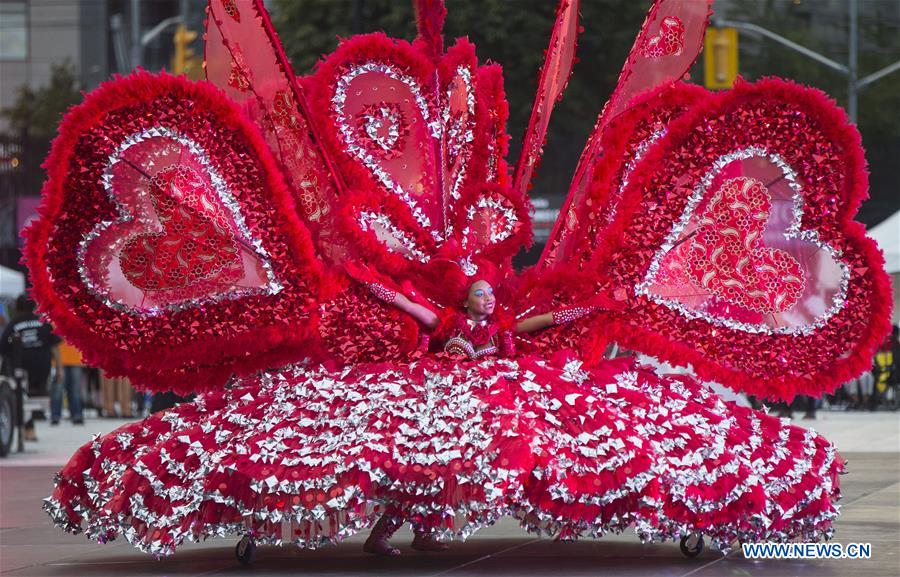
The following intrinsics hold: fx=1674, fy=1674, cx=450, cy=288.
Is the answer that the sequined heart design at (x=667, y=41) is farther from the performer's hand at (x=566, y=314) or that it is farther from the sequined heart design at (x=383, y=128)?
the performer's hand at (x=566, y=314)

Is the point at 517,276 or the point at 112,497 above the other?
the point at 517,276

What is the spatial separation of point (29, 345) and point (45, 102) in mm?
35938

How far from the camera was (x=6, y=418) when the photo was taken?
16.1 meters

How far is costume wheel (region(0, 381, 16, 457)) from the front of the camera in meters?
15.9

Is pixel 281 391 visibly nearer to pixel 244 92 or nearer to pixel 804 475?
pixel 244 92

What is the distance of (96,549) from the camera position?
8914 millimetres

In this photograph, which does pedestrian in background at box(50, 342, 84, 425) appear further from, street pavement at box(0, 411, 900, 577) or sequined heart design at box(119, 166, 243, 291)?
sequined heart design at box(119, 166, 243, 291)

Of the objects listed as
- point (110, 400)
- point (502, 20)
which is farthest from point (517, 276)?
point (502, 20)

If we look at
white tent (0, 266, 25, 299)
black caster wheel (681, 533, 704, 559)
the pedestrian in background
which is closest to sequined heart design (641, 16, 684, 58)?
black caster wheel (681, 533, 704, 559)

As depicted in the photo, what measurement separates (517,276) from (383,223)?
2.31 ft

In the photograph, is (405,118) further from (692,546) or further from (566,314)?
(692,546)

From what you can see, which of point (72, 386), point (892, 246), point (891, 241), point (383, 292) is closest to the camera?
point (383, 292)

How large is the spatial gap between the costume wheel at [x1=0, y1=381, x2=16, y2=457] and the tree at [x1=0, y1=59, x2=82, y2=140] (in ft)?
116

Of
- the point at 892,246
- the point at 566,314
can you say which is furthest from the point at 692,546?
the point at 892,246
